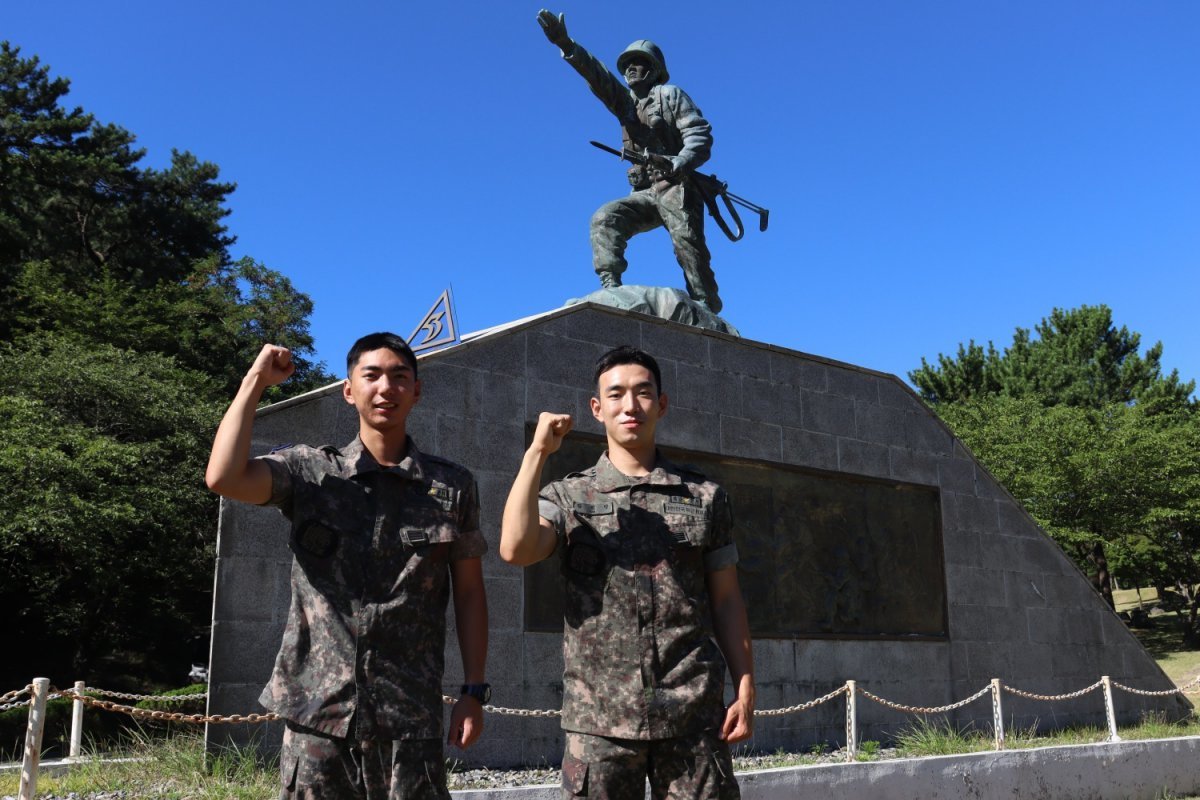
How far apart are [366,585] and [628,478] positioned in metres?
0.81

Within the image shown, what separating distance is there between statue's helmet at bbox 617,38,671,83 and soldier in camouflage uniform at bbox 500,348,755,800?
7825 mm

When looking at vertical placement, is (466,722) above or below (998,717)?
above

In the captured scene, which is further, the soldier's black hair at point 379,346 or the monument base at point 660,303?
the monument base at point 660,303

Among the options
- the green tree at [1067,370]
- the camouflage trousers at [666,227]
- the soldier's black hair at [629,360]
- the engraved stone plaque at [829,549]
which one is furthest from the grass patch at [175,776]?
the green tree at [1067,370]

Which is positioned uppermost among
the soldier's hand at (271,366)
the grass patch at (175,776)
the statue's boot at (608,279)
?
the statue's boot at (608,279)

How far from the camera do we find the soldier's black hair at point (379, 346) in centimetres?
291

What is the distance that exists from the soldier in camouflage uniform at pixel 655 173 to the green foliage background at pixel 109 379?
352 inches

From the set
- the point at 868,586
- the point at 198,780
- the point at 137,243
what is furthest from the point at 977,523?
the point at 137,243

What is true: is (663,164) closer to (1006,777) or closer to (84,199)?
(1006,777)

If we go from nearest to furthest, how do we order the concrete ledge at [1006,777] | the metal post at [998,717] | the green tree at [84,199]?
the concrete ledge at [1006,777] < the metal post at [998,717] < the green tree at [84,199]

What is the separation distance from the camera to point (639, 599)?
2.87 meters

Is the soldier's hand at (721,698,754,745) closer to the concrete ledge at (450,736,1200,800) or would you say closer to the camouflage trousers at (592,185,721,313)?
the concrete ledge at (450,736,1200,800)

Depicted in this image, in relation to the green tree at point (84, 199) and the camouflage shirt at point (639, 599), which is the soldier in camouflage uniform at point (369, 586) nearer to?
the camouflage shirt at point (639, 599)

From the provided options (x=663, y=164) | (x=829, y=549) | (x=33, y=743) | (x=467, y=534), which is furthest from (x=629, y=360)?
(x=663, y=164)
